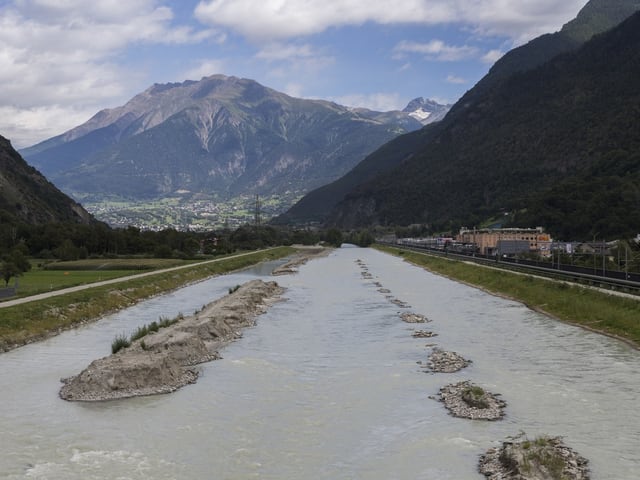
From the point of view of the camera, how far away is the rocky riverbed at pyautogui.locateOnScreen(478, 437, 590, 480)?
51.4ft

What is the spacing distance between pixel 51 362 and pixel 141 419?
12.2 meters

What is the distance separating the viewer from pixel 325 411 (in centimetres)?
2233

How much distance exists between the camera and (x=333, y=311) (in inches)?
2103

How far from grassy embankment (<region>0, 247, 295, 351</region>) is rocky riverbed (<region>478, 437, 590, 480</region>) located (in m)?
28.6

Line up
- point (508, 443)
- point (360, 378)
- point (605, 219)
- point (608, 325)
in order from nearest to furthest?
1. point (508, 443)
2. point (360, 378)
3. point (608, 325)
4. point (605, 219)

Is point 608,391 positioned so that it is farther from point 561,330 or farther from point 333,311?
point 333,311

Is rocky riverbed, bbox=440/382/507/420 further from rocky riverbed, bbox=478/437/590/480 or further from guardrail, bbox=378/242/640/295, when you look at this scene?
guardrail, bbox=378/242/640/295

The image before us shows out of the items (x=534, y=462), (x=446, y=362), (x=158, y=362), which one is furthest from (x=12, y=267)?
(x=534, y=462)

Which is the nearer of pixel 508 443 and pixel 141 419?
pixel 508 443

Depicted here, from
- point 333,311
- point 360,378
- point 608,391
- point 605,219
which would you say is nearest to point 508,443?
point 608,391

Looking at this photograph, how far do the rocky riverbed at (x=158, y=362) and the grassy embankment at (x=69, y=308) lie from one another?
8.16 meters

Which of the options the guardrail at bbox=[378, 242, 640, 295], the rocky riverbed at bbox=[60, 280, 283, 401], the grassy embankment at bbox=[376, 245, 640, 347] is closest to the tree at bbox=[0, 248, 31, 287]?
the rocky riverbed at bbox=[60, 280, 283, 401]

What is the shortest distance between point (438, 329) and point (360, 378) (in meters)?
16.0

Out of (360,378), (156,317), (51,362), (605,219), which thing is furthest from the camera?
(605,219)
